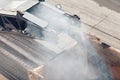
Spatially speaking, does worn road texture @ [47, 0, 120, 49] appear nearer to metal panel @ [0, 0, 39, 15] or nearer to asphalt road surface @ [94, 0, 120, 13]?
asphalt road surface @ [94, 0, 120, 13]

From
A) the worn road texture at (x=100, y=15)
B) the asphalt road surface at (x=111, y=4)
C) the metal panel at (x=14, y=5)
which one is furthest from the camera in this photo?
the asphalt road surface at (x=111, y=4)

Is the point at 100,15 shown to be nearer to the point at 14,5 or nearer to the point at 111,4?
the point at 111,4

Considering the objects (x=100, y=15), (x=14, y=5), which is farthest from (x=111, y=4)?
(x=14, y=5)

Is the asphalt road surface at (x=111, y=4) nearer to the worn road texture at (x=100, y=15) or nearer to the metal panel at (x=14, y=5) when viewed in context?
the worn road texture at (x=100, y=15)

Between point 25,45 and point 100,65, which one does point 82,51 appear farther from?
point 25,45

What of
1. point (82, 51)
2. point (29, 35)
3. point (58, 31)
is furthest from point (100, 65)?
point (29, 35)

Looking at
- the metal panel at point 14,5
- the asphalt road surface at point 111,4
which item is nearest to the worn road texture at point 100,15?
the asphalt road surface at point 111,4

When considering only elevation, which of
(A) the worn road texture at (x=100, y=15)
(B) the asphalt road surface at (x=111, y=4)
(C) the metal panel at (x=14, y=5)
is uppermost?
(C) the metal panel at (x=14, y=5)

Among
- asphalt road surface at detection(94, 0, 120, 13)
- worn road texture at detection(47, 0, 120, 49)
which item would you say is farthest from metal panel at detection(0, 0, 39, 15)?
asphalt road surface at detection(94, 0, 120, 13)
